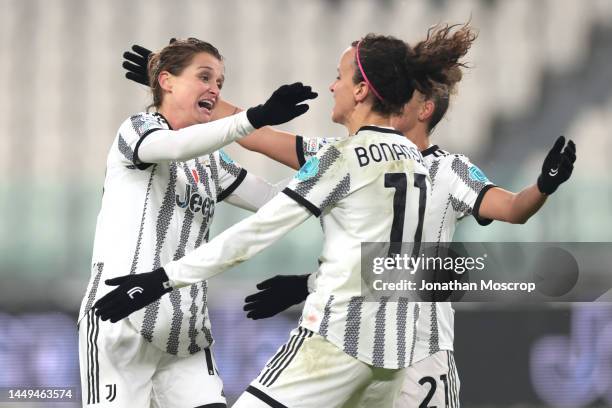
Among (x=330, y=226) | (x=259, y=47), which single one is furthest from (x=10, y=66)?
(x=330, y=226)

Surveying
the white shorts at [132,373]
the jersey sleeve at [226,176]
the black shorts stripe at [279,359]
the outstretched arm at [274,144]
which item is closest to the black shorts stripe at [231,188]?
the jersey sleeve at [226,176]

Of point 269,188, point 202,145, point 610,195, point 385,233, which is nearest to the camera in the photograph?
point 385,233

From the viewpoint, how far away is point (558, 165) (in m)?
3.26

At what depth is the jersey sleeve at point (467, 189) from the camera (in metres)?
3.56

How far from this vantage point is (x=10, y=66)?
6480 millimetres

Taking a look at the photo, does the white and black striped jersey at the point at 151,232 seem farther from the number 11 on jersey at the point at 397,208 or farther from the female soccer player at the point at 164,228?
the number 11 on jersey at the point at 397,208

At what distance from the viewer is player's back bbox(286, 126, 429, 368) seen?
2.89 m

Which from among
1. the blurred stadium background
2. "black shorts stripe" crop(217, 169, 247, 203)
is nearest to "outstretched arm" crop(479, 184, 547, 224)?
"black shorts stripe" crop(217, 169, 247, 203)

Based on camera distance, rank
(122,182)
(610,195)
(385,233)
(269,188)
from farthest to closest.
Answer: (610,195)
(269,188)
(122,182)
(385,233)

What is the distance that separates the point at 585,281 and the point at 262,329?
184 centimetres

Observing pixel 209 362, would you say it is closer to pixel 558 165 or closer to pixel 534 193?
pixel 534 193

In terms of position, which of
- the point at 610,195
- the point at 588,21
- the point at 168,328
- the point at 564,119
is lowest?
the point at 168,328

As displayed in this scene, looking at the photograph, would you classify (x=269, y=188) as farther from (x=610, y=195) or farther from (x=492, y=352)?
(x=610, y=195)

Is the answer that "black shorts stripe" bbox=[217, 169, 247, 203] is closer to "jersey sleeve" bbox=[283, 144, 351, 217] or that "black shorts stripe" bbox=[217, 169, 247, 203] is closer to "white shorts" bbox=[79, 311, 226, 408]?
"white shorts" bbox=[79, 311, 226, 408]
